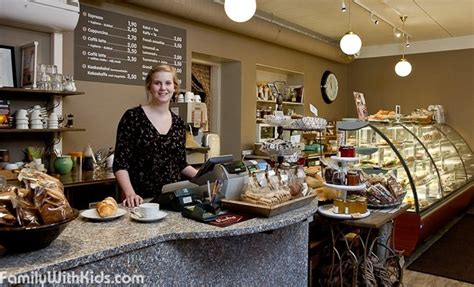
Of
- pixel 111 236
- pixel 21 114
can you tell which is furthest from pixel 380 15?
pixel 111 236

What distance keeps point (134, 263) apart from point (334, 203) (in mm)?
1400

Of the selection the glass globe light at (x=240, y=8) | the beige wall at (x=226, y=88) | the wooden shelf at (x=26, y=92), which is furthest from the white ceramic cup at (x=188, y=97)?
the glass globe light at (x=240, y=8)

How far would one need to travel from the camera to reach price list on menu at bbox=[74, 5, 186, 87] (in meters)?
3.81

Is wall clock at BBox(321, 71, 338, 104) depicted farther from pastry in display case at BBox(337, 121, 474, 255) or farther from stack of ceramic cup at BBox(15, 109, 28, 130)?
stack of ceramic cup at BBox(15, 109, 28, 130)

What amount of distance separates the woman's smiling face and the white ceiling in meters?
3.29

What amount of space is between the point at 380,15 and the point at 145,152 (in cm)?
459

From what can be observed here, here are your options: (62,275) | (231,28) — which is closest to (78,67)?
(231,28)

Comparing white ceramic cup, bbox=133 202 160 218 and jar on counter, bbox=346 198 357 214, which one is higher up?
white ceramic cup, bbox=133 202 160 218

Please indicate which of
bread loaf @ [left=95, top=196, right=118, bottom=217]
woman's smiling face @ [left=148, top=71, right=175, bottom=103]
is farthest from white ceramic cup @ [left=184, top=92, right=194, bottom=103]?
bread loaf @ [left=95, top=196, right=118, bottom=217]

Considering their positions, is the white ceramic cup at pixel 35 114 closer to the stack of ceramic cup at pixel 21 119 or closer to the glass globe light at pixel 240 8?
the stack of ceramic cup at pixel 21 119

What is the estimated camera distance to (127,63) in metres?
4.18

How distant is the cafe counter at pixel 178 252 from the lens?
1170 mm

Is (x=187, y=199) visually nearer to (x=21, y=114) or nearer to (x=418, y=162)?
(x=21, y=114)

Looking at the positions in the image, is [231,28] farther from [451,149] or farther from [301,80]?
[451,149]
